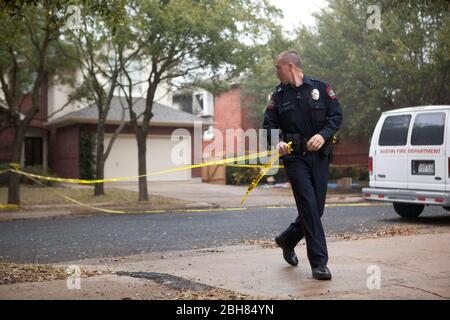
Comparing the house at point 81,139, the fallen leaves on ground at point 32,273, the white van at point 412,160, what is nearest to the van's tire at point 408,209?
the white van at point 412,160

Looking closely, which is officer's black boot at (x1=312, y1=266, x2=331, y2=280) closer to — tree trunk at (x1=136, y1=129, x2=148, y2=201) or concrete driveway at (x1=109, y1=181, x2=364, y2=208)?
concrete driveway at (x1=109, y1=181, x2=364, y2=208)

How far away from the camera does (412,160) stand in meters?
11.5

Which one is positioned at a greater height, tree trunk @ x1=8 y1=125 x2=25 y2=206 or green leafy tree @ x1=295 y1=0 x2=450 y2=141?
green leafy tree @ x1=295 y1=0 x2=450 y2=141

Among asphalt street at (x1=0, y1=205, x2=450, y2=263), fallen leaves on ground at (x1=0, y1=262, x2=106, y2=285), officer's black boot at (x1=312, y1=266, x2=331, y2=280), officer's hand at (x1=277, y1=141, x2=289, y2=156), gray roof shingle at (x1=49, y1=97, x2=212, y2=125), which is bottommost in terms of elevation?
asphalt street at (x1=0, y1=205, x2=450, y2=263)

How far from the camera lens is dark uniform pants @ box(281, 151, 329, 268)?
17.9 ft

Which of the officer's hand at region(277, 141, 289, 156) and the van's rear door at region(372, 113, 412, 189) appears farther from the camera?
the van's rear door at region(372, 113, 412, 189)

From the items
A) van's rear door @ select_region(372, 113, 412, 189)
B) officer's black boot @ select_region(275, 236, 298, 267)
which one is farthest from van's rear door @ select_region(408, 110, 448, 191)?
officer's black boot @ select_region(275, 236, 298, 267)

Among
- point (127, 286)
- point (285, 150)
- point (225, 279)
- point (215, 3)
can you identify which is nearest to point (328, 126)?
point (285, 150)

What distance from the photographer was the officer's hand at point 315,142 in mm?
5387

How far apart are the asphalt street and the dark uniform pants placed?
3.34 meters

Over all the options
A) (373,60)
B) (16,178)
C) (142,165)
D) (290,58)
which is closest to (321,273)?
(290,58)

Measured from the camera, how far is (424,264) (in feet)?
19.7

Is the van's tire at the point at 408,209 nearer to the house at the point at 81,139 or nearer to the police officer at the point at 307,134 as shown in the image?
the police officer at the point at 307,134
